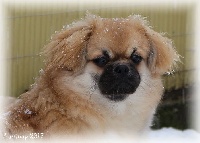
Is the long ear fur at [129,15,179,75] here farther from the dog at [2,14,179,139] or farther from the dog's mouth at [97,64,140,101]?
the dog's mouth at [97,64,140,101]

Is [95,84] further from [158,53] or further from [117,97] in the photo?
[158,53]

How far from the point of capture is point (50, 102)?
17.5 ft

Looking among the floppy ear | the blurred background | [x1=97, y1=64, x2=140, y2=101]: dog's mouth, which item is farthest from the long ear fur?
the blurred background

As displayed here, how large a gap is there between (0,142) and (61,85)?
0.76 m

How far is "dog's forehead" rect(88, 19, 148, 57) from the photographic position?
546 cm

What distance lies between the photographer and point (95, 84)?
5.56 meters

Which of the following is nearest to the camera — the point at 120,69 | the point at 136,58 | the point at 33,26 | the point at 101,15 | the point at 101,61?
the point at 120,69

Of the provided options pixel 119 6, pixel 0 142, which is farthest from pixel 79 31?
pixel 119 6

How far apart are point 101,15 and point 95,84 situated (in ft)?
11.1

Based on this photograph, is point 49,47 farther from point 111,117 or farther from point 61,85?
point 111,117

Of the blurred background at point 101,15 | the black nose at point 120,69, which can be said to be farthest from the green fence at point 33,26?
the black nose at point 120,69

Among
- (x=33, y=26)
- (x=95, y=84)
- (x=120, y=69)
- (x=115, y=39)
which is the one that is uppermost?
(x=33, y=26)

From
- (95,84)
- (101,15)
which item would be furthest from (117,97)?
(101,15)

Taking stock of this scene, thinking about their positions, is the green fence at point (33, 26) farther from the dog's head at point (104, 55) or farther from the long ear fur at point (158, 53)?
the long ear fur at point (158, 53)
